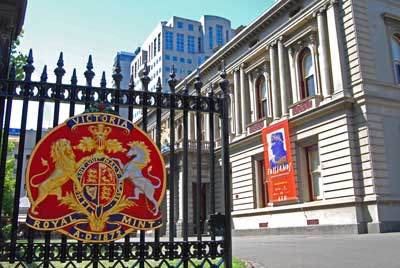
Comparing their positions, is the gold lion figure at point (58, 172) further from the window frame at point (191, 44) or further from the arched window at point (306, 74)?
the window frame at point (191, 44)

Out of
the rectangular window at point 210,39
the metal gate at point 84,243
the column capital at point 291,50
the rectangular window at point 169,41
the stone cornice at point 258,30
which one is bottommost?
the metal gate at point 84,243

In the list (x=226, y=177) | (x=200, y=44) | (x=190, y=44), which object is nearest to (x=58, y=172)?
(x=226, y=177)

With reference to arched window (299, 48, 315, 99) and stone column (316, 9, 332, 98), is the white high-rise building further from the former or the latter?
stone column (316, 9, 332, 98)

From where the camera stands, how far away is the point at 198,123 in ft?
19.6

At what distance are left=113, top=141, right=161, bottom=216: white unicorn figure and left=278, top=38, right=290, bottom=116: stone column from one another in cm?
2053

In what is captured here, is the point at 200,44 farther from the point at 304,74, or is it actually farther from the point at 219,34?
the point at 304,74

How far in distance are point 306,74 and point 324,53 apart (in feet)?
7.69

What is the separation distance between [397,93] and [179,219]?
17.1 metres

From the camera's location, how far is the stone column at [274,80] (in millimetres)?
26125

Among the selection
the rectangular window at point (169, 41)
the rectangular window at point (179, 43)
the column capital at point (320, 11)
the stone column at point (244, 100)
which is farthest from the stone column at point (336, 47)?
the rectangular window at point (179, 43)

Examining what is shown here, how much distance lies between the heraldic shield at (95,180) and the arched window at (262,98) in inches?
926

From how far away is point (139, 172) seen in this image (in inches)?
208

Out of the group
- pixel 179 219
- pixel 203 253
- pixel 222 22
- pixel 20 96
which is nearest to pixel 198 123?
pixel 203 253

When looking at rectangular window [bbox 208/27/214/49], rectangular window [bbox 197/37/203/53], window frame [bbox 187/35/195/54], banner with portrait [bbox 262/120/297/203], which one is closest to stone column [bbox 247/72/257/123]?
banner with portrait [bbox 262/120/297/203]
